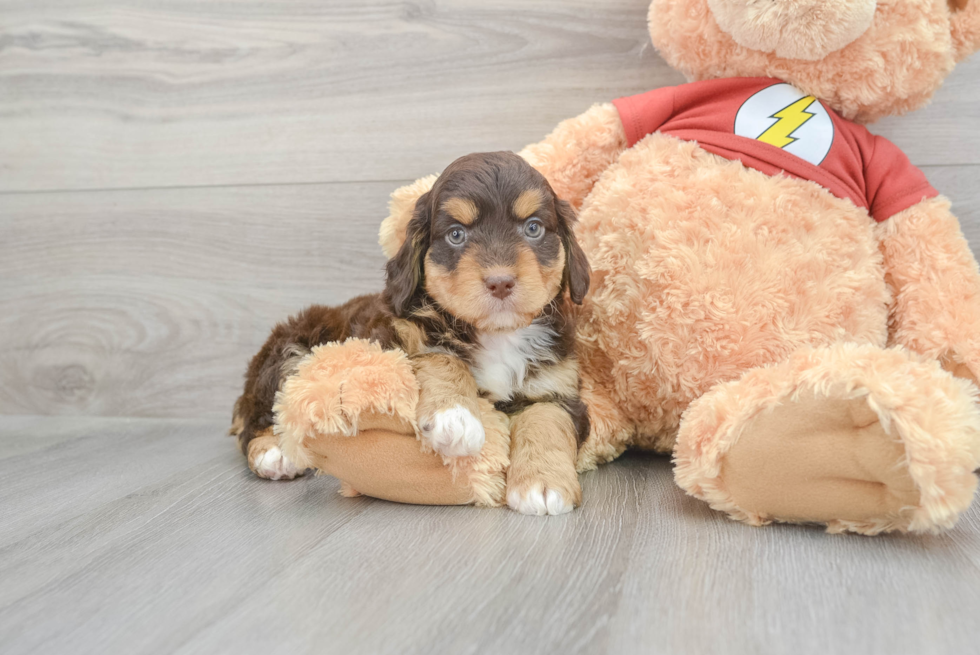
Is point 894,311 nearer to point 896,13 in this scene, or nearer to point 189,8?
point 896,13

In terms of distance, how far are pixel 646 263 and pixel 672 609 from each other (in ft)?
2.79

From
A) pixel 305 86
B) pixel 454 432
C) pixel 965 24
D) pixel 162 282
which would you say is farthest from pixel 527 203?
pixel 162 282

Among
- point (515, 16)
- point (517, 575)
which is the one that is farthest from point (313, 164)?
point (517, 575)

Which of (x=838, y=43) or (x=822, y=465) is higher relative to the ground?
(x=838, y=43)

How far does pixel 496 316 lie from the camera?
1.53 metres

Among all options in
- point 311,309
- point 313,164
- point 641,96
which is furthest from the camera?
point 313,164

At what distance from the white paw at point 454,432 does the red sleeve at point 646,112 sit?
92 centimetres

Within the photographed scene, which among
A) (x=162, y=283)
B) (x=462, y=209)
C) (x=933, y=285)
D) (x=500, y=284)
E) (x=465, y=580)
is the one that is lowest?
(x=162, y=283)

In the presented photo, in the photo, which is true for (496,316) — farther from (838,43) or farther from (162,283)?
(162,283)

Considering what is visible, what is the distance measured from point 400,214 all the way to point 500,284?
1.58 ft

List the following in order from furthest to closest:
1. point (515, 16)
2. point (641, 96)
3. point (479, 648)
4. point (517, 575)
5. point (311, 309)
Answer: point (515, 16)
point (311, 309)
point (641, 96)
point (517, 575)
point (479, 648)

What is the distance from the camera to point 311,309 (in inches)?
85.4

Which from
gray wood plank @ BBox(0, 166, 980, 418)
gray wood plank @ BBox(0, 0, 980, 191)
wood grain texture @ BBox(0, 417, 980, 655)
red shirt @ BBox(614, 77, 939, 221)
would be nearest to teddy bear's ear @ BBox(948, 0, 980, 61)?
red shirt @ BBox(614, 77, 939, 221)

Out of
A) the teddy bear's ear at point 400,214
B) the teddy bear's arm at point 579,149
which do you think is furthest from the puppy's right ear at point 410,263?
the teddy bear's arm at point 579,149
